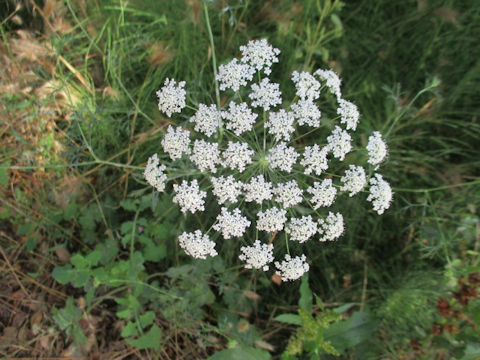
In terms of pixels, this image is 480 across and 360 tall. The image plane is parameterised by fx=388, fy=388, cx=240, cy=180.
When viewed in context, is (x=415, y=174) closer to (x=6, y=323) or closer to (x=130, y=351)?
(x=130, y=351)

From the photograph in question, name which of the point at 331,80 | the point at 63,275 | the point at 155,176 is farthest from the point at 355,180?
the point at 63,275

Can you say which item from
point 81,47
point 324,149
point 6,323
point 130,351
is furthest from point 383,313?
point 81,47

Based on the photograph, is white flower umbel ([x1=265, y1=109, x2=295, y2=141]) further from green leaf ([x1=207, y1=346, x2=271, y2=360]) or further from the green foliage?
the green foliage

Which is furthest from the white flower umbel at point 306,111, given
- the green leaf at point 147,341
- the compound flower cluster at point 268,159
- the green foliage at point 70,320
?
the green foliage at point 70,320

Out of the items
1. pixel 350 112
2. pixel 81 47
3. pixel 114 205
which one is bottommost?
pixel 114 205

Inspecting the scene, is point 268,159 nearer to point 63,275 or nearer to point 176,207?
point 176,207

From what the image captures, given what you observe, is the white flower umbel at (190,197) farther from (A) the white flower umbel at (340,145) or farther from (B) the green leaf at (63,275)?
(B) the green leaf at (63,275)
